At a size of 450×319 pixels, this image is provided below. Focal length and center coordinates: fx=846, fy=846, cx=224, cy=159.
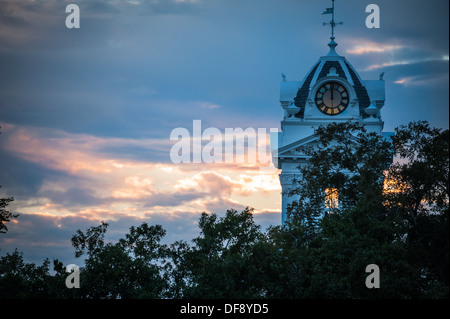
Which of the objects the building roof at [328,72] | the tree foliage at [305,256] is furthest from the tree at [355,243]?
the building roof at [328,72]

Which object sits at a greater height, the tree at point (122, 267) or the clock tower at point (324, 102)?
the clock tower at point (324, 102)

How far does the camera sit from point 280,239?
43656 millimetres

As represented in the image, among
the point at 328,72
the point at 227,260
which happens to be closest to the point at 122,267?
the point at 227,260

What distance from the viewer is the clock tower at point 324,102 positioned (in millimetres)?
77256

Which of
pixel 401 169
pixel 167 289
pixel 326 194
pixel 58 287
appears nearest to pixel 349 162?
pixel 326 194

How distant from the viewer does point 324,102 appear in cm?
7944

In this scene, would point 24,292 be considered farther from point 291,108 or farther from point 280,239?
point 291,108

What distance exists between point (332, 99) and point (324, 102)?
806mm

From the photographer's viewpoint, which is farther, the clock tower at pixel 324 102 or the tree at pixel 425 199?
the clock tower at pixel 324 102

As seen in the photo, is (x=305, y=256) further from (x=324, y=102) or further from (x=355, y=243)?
(x=324, y=102)

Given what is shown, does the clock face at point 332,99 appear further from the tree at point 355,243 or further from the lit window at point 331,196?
the tree at point 355,243

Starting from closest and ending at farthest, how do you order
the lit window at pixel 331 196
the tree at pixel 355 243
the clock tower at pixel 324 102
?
the tree at pixel 355 243
the lit window at pixel 331 196
the clock tower at pixel 324 102

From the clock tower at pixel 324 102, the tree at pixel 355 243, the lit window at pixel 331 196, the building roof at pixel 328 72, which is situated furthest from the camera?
the building roof at pixel 328 72
